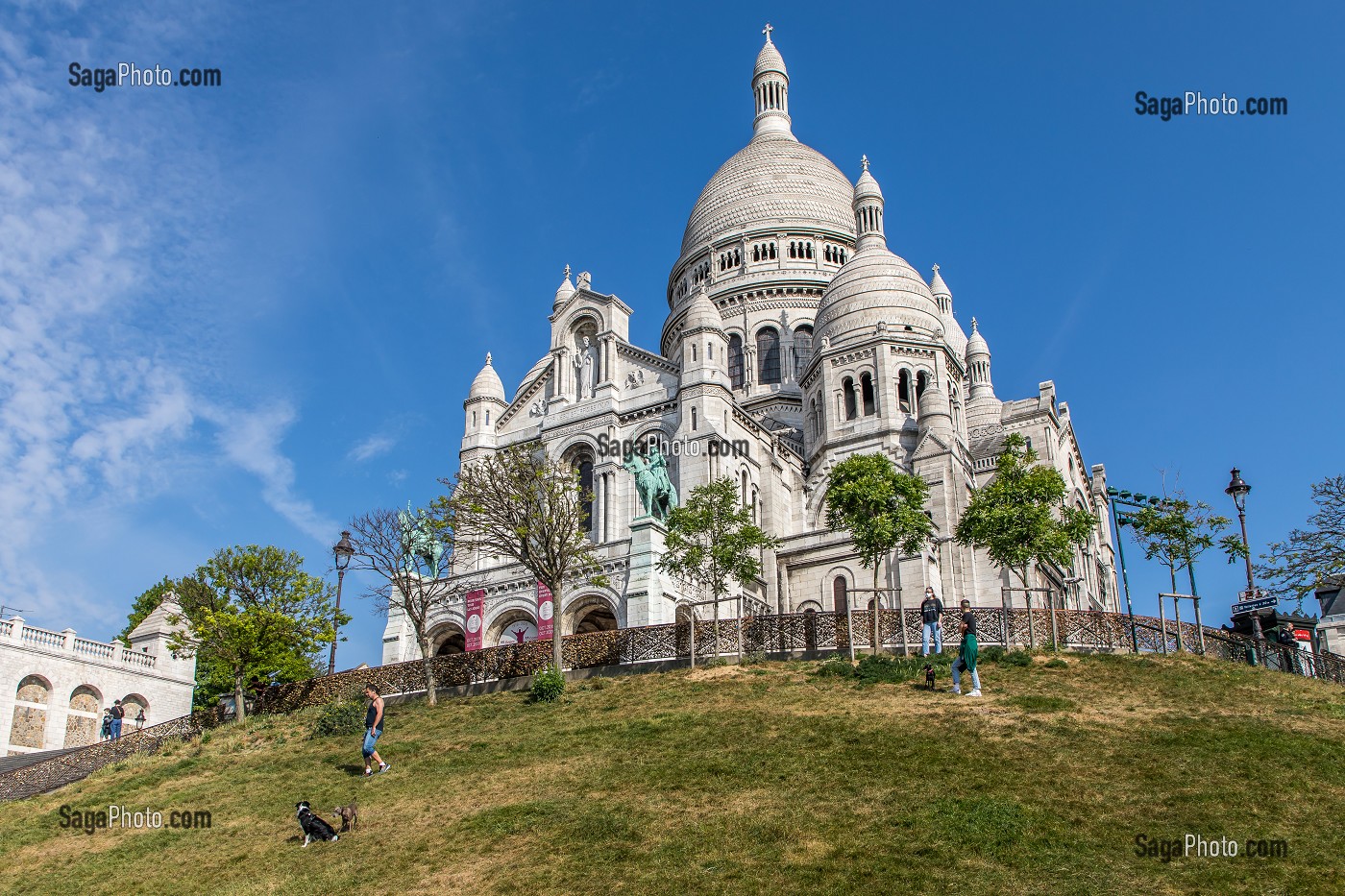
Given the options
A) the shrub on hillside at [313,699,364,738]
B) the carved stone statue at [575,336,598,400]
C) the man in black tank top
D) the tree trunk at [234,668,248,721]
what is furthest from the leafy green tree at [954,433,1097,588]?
the tree trunk at [234,668,248,721]

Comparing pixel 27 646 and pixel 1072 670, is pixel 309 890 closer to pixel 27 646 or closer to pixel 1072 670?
pixel 1072 670

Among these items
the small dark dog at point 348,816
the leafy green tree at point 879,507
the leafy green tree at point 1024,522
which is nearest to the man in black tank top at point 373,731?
the small dark dog at point 348,816

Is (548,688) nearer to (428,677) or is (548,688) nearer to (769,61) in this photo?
(428,677)

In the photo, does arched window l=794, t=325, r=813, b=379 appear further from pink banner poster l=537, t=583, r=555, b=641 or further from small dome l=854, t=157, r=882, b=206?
pink banner poster l=537, t=583, r=555, b=641

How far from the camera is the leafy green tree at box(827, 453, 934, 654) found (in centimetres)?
3259

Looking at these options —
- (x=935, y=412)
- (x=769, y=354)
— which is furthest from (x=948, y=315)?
(x=935, y=412)

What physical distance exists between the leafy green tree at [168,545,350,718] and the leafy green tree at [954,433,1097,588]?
1949 centimetres

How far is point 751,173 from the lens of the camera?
235 ft

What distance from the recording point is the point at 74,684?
38.4m

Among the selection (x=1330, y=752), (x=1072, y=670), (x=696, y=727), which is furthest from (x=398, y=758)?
(x=1330, y=752)

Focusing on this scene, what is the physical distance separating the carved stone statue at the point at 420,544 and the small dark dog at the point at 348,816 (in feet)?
54.8

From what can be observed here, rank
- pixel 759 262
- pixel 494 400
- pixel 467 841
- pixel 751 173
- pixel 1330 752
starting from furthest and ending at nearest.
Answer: pixel 751 173 → pixel 759 262 → pixel 494 400 → pixel 1330 752 → pixel 467 841

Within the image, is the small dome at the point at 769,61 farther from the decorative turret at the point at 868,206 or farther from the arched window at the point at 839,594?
the arched window at the point at 839,594

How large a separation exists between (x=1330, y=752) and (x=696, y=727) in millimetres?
11117
